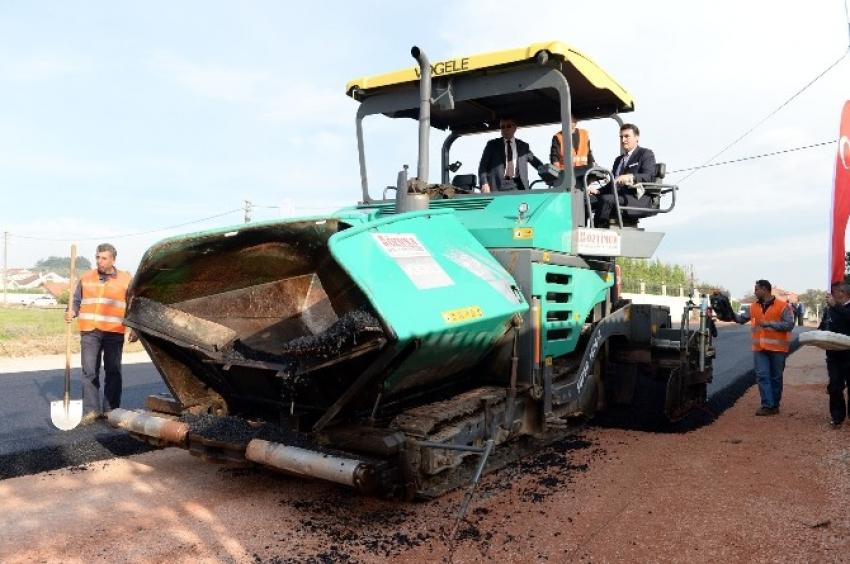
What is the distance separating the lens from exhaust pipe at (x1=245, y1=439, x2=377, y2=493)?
2980mm

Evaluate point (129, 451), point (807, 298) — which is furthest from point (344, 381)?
point (807, 298)

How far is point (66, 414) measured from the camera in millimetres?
A: 4949

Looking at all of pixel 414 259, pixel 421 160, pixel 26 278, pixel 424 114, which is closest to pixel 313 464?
pixel 414 259

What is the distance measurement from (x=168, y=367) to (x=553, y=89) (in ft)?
9.77

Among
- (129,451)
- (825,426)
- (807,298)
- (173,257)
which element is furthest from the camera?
(807,298)

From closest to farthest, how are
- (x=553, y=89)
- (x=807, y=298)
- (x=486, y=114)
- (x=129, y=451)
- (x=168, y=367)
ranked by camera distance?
(x=168, y=367) → (x=553, y=89) → (x=129, y=451) → (x=486, y=114) → (x=807, y=298)

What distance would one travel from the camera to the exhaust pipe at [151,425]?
3727mm

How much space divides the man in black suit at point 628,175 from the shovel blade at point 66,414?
4.10 meters

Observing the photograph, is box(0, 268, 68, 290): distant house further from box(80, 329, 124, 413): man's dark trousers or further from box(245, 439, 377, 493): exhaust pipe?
box(245, 439, 377, 493): exhaust pipe

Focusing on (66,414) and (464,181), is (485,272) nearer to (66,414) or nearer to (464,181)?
(464,181)

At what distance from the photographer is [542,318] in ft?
13.0

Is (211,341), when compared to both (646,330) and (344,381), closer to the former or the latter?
(344,381)

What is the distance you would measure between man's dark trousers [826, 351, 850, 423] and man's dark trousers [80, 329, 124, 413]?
6443 mm

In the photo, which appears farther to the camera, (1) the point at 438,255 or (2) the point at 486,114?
(2) the point at 486,114
